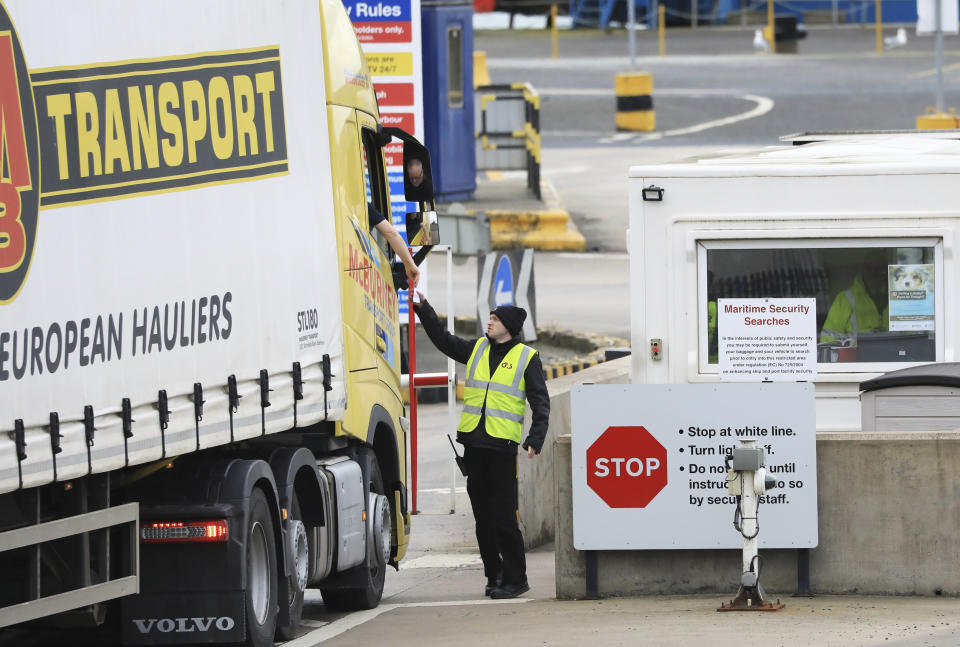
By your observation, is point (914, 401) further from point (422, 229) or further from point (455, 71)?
point (455, 71)

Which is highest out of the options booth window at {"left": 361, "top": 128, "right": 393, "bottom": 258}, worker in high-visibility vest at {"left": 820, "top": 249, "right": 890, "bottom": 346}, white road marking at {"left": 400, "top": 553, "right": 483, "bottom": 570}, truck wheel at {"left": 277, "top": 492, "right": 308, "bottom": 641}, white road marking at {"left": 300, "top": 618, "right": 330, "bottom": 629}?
booth window at {"left": 361, "top": 128, "right": 393, "bottom": 258}

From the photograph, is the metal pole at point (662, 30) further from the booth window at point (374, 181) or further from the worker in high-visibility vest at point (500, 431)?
the worker in high-visibility vest at point (500, 431)

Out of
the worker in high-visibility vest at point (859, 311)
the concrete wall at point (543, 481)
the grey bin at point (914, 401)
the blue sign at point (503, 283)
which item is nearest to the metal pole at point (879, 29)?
the blue sign at point (503, 283)

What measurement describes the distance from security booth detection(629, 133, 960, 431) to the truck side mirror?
1415 millimetres

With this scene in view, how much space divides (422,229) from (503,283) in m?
4.33

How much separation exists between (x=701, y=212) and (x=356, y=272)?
8.84 feet

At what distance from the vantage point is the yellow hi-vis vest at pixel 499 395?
11109 mm

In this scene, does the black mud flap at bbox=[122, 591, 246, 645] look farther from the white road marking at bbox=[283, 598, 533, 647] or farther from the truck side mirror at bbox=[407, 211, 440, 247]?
the truck side mirror at bbox=[407, 211, 440, 247]

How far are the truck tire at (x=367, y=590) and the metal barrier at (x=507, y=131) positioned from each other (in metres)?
19.5

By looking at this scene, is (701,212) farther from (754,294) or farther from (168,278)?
(168,278)

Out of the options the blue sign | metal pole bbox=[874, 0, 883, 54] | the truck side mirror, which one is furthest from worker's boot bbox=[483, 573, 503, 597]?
metal pole bbox=[874, 0, 883, 54]

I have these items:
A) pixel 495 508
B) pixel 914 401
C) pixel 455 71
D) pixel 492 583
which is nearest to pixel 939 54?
pixel 455 71

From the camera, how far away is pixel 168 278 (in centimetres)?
831

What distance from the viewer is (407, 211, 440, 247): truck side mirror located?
37.8ft
